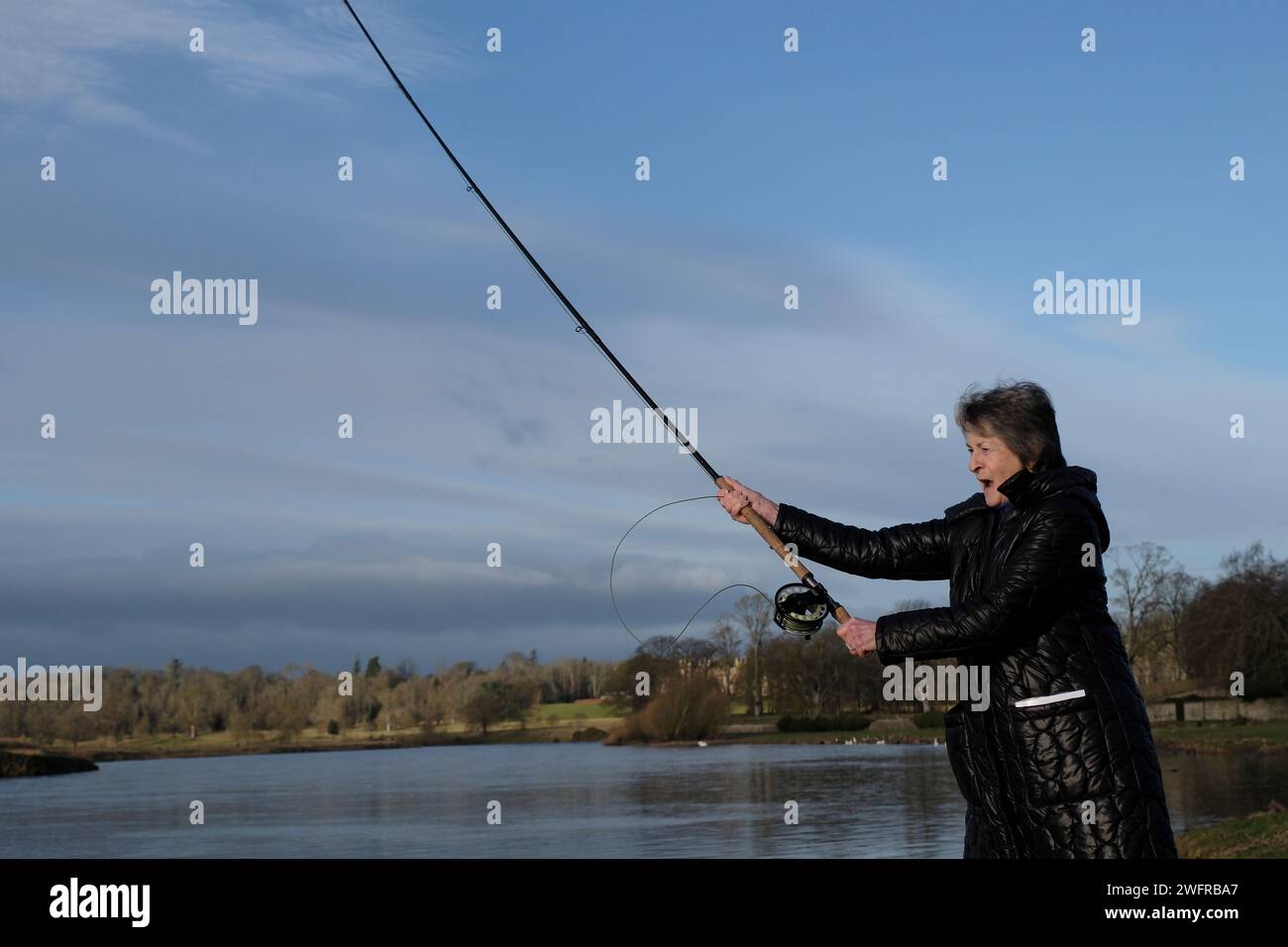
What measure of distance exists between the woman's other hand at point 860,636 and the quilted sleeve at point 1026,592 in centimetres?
18

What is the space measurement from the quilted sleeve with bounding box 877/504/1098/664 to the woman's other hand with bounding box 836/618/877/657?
0.18 m

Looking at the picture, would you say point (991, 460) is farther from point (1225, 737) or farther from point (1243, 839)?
point (1225, 737)

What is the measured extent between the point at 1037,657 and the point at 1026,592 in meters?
0.21

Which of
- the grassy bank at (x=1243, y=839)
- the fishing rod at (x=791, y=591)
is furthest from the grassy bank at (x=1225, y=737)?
the fishing rod at (x=791, y=591)

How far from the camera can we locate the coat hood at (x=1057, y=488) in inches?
159

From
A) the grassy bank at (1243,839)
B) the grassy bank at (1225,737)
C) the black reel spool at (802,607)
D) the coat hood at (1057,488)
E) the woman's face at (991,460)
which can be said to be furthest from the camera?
the grassy bank at (1225,737)

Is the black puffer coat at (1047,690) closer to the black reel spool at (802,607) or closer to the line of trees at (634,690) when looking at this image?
the black reel spool at (802,607)

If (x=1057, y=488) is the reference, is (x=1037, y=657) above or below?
below

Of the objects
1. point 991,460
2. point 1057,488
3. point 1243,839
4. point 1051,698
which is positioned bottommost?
point 1243,839

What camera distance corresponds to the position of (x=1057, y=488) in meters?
4.03

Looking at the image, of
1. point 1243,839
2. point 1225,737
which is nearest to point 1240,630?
point 1225,737

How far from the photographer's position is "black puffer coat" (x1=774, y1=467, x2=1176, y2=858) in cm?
377

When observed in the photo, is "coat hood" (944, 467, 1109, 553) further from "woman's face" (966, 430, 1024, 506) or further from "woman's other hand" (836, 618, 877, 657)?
"woman's other hand" (836, 618, 877, 657)

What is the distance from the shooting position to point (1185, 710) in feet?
183
